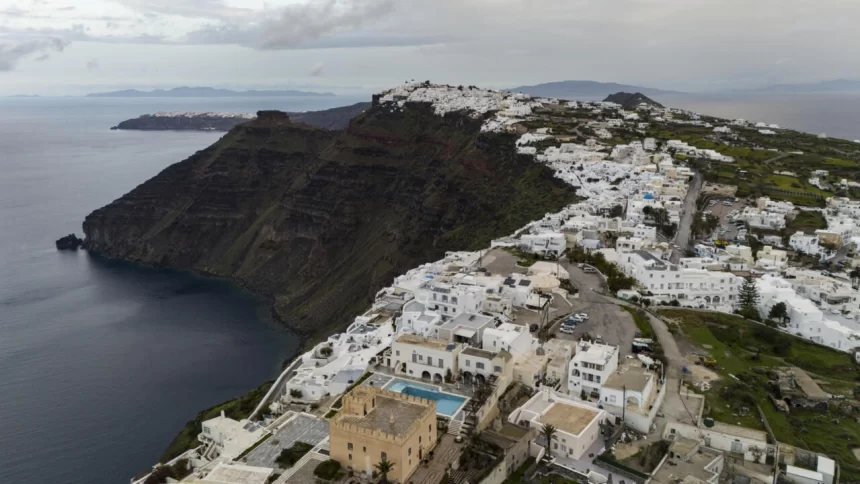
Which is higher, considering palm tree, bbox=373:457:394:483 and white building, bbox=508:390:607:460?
palm tree, bbox=373:457:394:483

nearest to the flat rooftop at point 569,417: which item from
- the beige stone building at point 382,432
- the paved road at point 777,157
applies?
the beige stone building at point 382,432

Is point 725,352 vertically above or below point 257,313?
above

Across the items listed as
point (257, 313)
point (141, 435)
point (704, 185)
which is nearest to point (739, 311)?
point (704, 185)

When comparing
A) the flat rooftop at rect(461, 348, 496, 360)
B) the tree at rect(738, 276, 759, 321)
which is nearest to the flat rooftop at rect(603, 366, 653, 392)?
the flat rooftop at rect(461, 348, 496, 360)

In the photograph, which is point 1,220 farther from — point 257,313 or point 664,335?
point 664,335

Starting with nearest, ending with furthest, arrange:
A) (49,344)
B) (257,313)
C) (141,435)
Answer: (141,435) → (49,344) → (257,313)

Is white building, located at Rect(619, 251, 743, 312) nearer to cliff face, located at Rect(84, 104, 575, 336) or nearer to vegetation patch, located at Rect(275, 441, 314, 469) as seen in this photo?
cliff face, located at Rect(84, 104, 575, 336)

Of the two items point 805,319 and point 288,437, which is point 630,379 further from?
point 805,319
